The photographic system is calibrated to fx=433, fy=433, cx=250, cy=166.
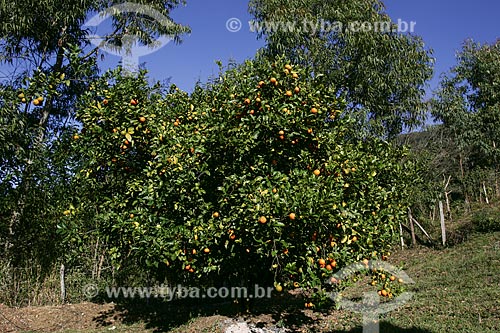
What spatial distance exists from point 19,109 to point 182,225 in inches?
217

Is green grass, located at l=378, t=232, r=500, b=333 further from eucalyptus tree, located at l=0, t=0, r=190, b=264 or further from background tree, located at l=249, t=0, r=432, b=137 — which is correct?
eucalyptus tree, located at l=0, t=0, r=190, b=264

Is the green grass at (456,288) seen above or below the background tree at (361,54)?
below

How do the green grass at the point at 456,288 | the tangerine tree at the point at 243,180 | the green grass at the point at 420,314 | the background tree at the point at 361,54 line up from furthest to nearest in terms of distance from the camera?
1. the background tree at the point at 361,54
2. the green grass at the point at 456,288
3. the green grass at the point at 420,314
4. the tangerine tree at the point at 243,180

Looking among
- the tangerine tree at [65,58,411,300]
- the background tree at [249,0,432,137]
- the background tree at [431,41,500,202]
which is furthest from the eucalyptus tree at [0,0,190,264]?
the background tree at [431,41,500,202]

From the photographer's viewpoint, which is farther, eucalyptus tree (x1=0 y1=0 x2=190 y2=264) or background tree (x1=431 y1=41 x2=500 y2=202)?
background tree (x1=431 y1=41 x2=500 y2=202)

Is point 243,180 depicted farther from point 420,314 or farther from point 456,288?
point 456,288

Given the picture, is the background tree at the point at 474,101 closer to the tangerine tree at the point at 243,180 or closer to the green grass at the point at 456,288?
the green grass at the point at 456,288

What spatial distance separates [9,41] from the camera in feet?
37.9

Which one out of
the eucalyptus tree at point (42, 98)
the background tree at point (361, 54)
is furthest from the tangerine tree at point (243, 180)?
the background tree at point (361, 54)

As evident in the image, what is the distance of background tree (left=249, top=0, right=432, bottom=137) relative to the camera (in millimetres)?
10867

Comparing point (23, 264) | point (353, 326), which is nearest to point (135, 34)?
point (23, 264)

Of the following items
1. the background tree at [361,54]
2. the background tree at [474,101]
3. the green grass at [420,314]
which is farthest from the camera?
the background tree at [474,101]

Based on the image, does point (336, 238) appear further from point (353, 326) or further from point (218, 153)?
point (353, 326)

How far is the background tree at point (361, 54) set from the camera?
35.7ft
